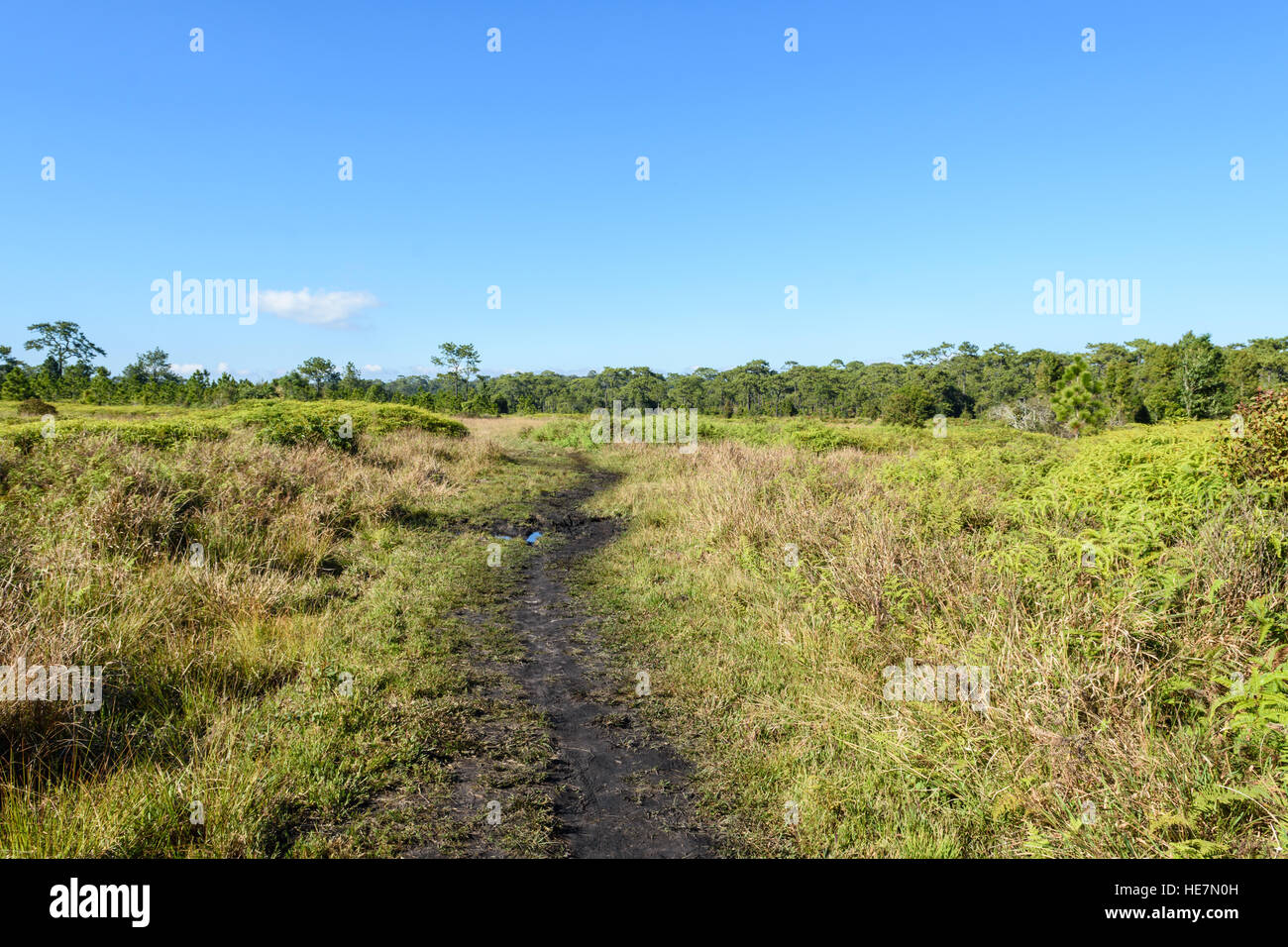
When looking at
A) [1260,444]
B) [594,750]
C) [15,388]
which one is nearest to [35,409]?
[15,388]

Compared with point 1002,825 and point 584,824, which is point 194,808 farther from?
point 1002,825

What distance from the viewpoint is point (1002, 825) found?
366cm

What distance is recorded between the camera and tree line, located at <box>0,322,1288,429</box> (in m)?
54.0

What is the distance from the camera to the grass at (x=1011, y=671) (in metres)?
3.34

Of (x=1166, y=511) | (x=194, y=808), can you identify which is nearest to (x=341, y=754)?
(x=194, y=808)

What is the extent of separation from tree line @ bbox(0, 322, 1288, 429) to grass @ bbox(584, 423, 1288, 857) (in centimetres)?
408
